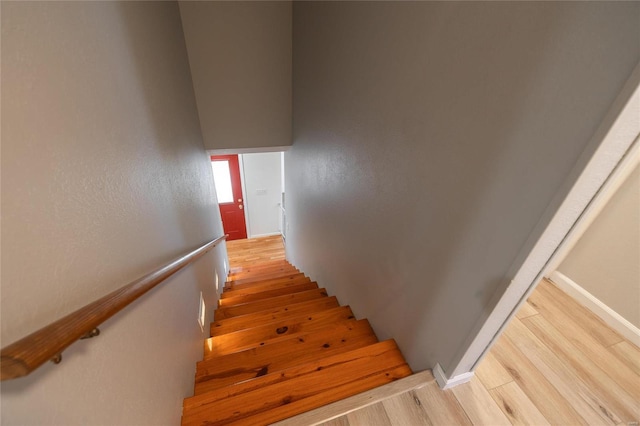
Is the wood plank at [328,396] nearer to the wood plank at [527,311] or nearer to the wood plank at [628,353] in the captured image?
the wood plank at [527,311]

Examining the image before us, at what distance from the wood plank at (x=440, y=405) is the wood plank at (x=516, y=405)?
0.19m

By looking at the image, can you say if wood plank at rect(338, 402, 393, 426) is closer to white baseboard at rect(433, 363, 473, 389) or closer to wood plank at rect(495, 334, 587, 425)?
white baseboard at rect(433, 363, 473, 389)

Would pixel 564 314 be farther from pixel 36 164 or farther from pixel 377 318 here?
pixel 36 164

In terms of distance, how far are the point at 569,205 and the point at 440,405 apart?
0.94m

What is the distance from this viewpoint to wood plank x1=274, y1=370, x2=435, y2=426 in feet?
3.07

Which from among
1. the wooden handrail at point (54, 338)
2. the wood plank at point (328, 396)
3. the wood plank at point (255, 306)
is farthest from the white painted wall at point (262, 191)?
the wooden handrail at point (54, 338)

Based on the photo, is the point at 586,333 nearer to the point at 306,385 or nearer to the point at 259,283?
the point at 306,385

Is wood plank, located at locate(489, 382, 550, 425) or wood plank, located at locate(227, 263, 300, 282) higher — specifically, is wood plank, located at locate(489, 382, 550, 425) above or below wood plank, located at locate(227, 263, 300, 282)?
above

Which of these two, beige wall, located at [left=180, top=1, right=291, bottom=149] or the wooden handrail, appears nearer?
the wooden handrail

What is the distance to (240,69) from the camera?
2541 millimetres

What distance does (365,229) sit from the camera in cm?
144

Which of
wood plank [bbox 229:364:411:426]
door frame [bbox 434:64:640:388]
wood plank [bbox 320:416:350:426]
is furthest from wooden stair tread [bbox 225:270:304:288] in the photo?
door frame [bbox 434:64:640:388]

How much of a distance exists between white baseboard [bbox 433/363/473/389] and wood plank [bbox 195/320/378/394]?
0.49 meters

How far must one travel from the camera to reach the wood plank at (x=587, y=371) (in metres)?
1.08
